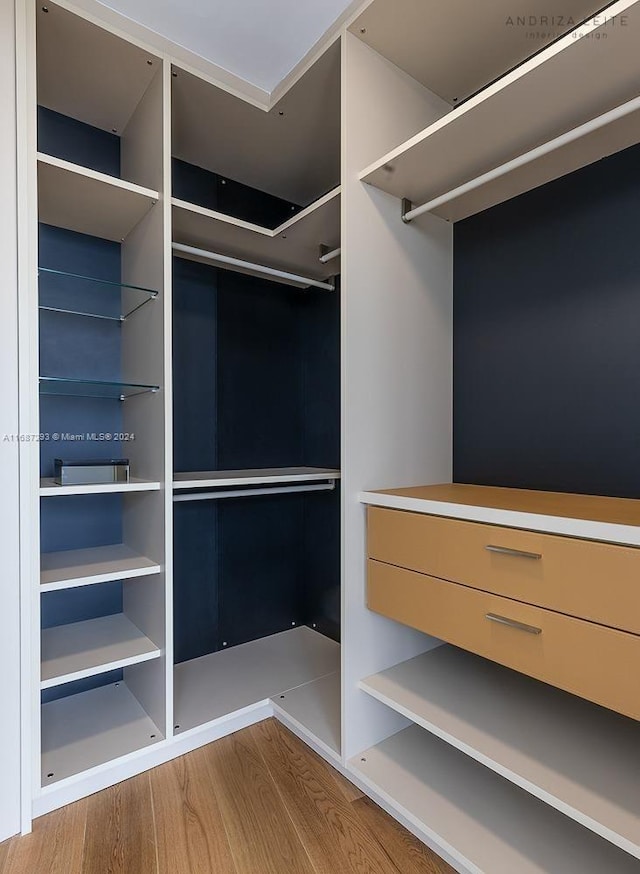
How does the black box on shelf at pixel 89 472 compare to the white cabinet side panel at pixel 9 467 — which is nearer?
the white cabinet side panel at pixel 9 467

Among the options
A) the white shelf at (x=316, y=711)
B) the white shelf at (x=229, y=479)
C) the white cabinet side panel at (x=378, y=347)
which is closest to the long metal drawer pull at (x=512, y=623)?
the white cabinet side panel at (x=378, y=347)

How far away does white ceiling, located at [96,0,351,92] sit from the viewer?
55.6 inches

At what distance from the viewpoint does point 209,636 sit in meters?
2.16

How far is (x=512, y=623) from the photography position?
41.9 inches

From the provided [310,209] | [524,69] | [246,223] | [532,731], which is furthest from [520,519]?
[246,223]

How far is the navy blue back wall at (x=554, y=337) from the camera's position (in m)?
1.30

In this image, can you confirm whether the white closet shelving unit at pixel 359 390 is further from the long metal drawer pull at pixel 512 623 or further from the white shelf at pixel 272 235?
the long metal drawer pull at pixel 512 623

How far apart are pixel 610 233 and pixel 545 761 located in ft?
4.46

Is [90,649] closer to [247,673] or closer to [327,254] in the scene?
[247,673]

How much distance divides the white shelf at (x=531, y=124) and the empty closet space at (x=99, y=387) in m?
0.83

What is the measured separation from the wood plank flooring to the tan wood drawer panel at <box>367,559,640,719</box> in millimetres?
551

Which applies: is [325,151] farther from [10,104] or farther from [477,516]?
[477,516]

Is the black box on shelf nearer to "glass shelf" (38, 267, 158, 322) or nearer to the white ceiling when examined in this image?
"glass shelf" (38, 267, 158, 322)

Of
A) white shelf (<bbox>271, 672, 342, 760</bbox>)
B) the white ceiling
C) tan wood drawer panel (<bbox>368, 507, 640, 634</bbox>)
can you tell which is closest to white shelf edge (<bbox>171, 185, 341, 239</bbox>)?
the white ceiling
